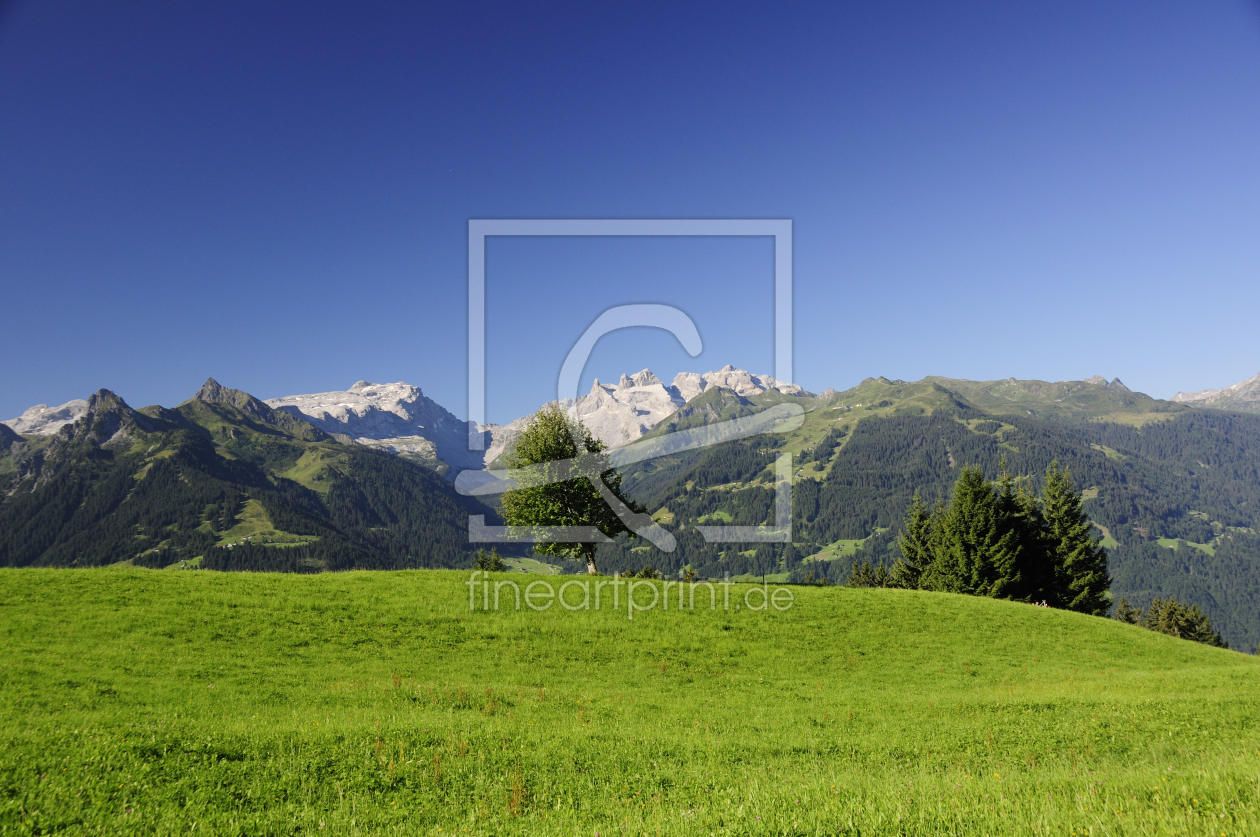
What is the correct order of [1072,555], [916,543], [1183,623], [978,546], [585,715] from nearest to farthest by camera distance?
1. [585,715]
2. [1072,555]
3. [978,546]
4. [916,543]
5. [1183,623]

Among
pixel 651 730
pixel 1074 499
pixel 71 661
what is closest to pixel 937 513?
pixel 1074 499

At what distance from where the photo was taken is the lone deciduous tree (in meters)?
43.4

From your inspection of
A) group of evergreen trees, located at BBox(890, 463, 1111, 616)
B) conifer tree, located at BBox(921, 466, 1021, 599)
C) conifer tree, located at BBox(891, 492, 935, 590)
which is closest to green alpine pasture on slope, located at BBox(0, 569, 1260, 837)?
conifer tree, located at BBox(921, 466, 1021, 599)

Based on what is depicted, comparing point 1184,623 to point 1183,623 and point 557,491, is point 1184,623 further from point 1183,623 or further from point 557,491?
point 557,491

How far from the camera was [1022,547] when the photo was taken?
205ft

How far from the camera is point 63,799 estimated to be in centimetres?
929

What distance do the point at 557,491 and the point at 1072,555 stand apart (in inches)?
2192

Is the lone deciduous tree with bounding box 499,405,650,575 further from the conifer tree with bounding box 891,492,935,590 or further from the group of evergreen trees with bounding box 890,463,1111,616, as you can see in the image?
the conifer tree with bounding box 891,492,935,590

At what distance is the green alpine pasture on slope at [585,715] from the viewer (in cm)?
920

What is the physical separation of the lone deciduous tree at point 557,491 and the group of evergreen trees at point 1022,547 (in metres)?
40.1

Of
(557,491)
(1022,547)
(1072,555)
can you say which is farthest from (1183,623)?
(557,491)

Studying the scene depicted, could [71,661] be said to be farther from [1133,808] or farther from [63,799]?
[1133,808]

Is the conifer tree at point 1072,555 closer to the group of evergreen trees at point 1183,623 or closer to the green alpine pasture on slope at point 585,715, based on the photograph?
the green alpine pasture on slope at point 585,715

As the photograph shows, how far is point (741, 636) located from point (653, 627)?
15.8 feet
